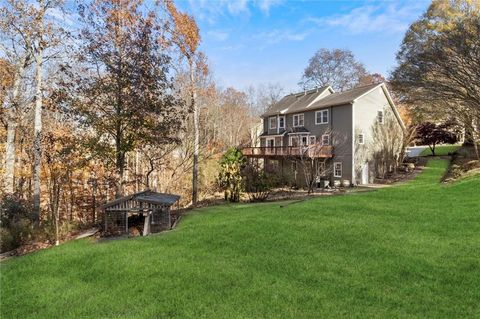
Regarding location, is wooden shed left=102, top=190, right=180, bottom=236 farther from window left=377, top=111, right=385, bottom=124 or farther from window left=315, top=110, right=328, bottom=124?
window left=377, top=111, right=385, bottom=124

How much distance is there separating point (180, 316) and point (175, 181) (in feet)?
52.6

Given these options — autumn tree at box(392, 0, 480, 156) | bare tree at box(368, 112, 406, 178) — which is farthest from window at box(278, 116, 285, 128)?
autumn tree at box(392, 0, 480, 156)

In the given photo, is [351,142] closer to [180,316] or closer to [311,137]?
[311,137]

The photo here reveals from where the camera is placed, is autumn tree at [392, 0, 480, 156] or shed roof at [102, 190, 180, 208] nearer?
shed roof at [102, 190, 180, 208]

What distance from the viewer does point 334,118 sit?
81.3 ft

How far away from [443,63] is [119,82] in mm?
15508

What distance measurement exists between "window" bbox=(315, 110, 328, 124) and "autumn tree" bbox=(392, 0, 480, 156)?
568cm

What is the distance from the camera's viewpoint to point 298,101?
29859 mm

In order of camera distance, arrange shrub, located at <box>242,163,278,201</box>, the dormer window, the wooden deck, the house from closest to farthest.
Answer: shrub, located at <box>242,163,278,201</box> → the wooden deck → the house → the dormer window

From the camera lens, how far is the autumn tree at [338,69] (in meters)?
45.3

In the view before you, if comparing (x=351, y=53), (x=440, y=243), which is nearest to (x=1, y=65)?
(x=440, y=243)

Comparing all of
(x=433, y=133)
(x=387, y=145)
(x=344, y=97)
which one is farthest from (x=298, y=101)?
(x=433, y=133)

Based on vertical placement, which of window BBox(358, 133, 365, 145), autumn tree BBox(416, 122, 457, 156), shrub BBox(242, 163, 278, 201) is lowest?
shrub BBox(242, 163, 278, 201)

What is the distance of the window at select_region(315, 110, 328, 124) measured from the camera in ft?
83.8
